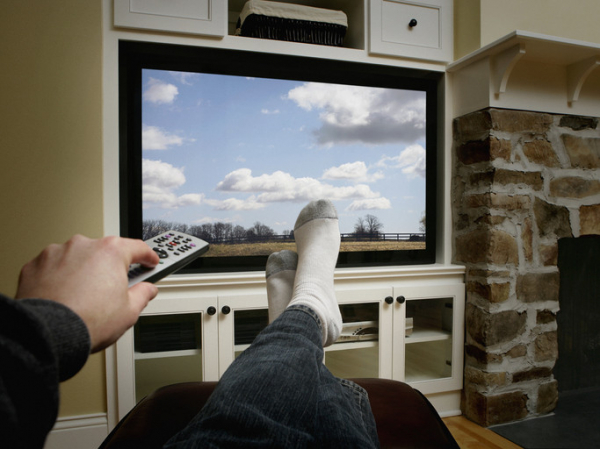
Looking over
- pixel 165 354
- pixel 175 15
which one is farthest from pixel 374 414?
pixel 175 15

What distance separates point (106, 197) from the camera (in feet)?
4.84

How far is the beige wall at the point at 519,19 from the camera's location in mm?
1705

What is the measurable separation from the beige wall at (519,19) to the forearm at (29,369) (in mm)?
1863

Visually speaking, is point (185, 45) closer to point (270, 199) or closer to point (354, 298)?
point (270, 199)

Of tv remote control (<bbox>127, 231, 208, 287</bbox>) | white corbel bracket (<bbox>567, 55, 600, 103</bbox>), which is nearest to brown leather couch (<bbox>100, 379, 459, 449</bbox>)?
tv remote control (<bbox>127, 231, 208, 287</bbox>)

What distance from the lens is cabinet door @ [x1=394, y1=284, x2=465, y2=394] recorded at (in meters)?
1.73

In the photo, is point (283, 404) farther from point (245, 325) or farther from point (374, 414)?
point (245, 325)

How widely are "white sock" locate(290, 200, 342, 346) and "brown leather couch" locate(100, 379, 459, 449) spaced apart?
0.57ft

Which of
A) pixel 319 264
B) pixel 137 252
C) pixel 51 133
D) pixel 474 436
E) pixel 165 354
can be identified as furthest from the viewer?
pixel 474 436

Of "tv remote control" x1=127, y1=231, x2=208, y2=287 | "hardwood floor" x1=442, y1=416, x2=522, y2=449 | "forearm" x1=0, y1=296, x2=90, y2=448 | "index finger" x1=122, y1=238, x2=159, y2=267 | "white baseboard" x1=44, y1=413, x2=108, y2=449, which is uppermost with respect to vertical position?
"index finger" x1=122, y1=238, x2=159, y2=267

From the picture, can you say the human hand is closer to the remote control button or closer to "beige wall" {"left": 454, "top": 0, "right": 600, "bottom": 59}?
the remote control button

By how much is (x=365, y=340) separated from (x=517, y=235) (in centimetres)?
76

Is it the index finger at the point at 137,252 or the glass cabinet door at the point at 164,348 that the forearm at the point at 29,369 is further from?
the glass cabinet door at the point at 164,348

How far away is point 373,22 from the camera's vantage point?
5.60ft
